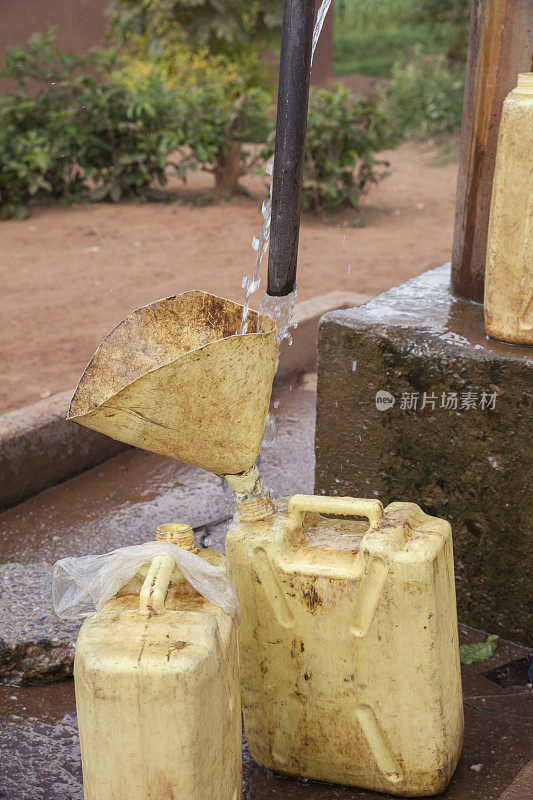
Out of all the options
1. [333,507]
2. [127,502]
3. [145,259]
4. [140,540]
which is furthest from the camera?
[145,259]

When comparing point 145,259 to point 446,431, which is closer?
point 446,431

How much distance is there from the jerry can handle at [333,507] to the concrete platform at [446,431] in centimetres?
68

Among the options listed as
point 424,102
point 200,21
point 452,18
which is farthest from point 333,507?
point 452,18

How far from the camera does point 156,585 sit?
1.51m

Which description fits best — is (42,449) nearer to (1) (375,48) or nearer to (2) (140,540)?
(2) (140,540)

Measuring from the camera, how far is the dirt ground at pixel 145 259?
471cm

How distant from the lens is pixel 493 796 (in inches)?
70.7

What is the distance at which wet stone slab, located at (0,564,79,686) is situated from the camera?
2.23 metres

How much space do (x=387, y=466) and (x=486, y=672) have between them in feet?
2.04

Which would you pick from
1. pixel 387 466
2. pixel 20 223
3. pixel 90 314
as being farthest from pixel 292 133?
pixel 20 223

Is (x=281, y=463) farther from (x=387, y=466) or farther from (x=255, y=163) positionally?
(x=255, y=163)

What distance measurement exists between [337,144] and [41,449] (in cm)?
497

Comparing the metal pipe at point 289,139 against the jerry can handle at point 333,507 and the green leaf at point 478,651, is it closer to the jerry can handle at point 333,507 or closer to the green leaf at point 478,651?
the jerry can handle at point 333,507

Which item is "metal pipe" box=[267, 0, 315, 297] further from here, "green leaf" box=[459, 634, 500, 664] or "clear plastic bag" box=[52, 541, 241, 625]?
"green leaf" box=[459, 634, 500, 664]
